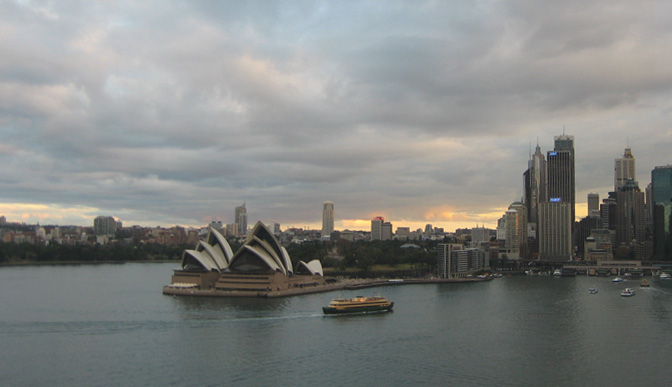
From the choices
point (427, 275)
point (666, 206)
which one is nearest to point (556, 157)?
point (666, 206)

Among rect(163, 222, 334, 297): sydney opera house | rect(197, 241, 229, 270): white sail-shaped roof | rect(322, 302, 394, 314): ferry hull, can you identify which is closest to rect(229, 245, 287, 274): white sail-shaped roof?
rect(163, 222, 334, 297): sydney opera house

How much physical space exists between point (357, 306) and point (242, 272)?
35.7 feet

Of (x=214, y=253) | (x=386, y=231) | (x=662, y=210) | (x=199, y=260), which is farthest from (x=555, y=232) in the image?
(x=199, y=260)

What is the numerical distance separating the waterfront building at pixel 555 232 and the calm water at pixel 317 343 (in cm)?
6217

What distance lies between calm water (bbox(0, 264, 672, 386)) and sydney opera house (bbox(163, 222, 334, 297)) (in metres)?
2.62

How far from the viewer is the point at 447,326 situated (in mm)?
24047

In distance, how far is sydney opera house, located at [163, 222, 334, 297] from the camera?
1377 inches

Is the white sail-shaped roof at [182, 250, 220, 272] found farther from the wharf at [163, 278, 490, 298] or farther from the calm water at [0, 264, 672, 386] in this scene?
the calm water at [0, 264, 672, 386]

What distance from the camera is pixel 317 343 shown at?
2014 cm

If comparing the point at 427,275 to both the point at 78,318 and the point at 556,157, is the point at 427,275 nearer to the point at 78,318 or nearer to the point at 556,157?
the point at 78,318

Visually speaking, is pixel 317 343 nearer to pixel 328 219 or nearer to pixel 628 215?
pixel 628 215

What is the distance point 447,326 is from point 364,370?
803 cm

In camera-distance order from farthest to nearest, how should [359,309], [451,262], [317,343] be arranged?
[451,262], [359,309], [317,343]

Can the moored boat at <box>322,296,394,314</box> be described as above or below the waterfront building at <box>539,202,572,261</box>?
below
